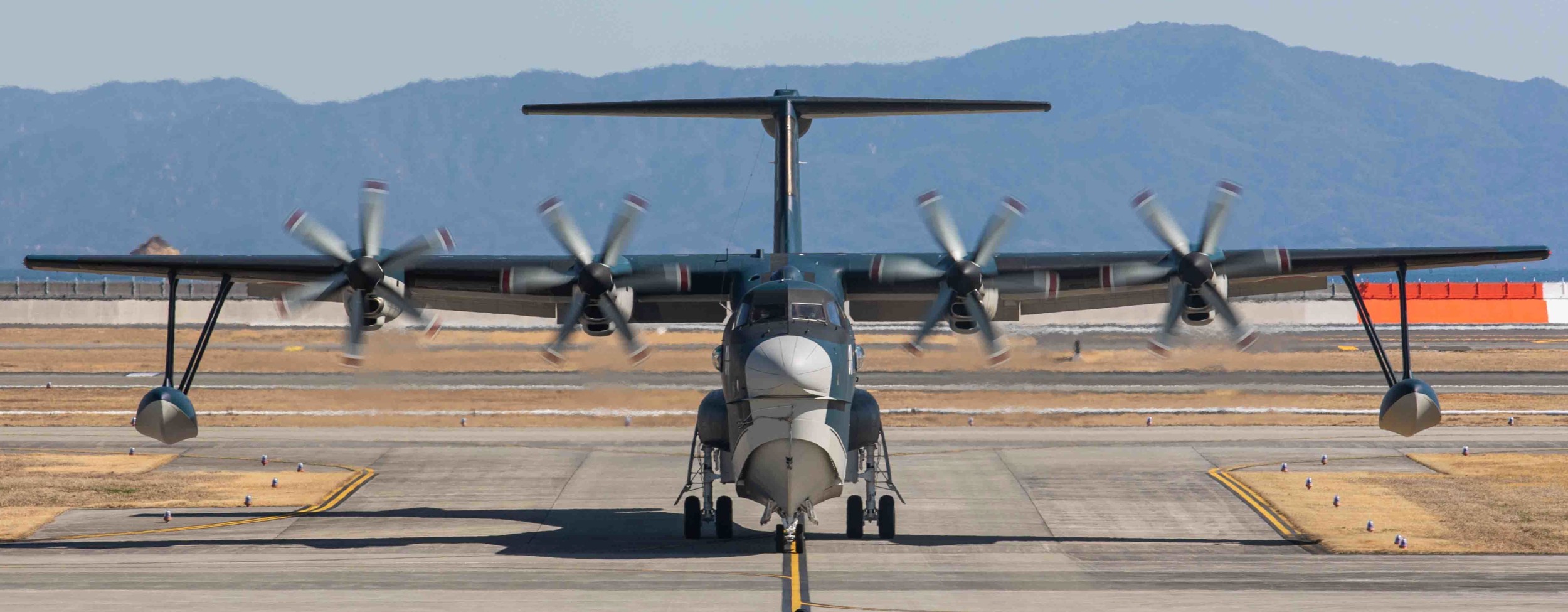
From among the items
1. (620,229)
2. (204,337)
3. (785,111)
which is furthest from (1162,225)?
(204,337)

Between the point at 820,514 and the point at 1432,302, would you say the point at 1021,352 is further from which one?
the point at 1432,302

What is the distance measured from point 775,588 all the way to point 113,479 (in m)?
19.6

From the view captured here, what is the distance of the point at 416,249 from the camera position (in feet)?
91.5

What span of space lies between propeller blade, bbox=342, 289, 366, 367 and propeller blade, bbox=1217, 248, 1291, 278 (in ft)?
52.0

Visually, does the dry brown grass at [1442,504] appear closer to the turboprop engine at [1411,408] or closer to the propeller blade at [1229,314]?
the turboprop engine at [1411,408]

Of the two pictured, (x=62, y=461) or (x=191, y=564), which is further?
(x=62, y=461)

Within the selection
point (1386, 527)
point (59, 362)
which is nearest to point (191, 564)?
point (1386, 527)

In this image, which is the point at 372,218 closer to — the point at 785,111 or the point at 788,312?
the point at 788,312

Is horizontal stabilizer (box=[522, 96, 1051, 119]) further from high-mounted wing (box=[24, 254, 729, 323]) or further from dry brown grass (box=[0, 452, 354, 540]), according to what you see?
dry brown grass (box=[0, 452, 354, 540])

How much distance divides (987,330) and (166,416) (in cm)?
1543

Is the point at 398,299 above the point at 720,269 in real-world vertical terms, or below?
below

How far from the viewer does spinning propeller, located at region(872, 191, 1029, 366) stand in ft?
90.5

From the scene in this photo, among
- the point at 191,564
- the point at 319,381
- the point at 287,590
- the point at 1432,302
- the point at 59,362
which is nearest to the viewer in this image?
the point at 287,590

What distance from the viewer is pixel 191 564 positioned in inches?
969
